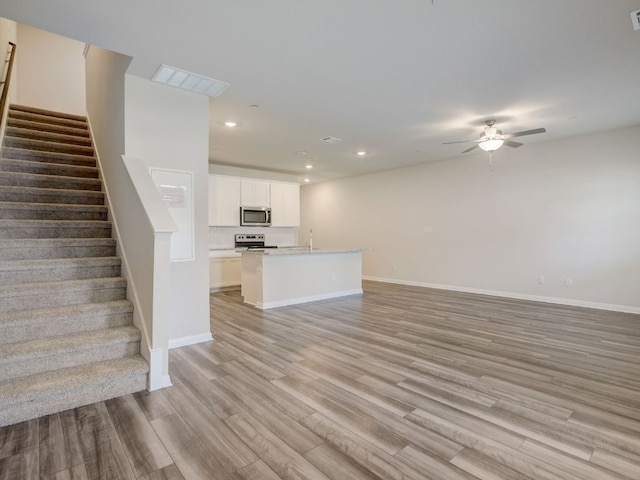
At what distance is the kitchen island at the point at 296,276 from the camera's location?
18.0ft

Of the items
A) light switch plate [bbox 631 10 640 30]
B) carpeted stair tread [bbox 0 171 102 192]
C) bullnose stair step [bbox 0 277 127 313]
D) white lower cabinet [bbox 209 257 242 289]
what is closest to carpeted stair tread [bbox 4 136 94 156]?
carpeted stair tread [bbox 0 171 102 192]

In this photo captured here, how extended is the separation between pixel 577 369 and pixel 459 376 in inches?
44.1

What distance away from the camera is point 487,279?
21.6 ft

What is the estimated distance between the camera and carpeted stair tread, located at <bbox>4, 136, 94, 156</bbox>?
14.2 ft

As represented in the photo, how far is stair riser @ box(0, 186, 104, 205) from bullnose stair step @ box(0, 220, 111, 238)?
1.59 ft

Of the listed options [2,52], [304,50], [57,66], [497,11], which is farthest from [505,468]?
[57,66]

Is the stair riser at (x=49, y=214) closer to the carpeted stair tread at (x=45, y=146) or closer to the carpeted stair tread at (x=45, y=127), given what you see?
the carpeted stair tread at (x=45, y=146)

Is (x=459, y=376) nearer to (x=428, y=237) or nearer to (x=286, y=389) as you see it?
(x=286, y=389)

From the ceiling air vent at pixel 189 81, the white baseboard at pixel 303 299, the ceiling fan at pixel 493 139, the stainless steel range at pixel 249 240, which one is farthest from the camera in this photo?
the stainless steel range at pixel 249 240

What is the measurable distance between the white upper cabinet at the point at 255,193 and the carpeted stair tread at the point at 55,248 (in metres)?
4.30

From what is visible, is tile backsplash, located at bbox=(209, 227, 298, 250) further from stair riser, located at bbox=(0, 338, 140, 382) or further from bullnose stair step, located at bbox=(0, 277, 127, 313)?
stair riser, located at bbox=(0, 338, 140, 382)

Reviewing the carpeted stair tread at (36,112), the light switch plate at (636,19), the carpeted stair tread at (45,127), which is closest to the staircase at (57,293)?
the carpeted stair tread at (45,127)

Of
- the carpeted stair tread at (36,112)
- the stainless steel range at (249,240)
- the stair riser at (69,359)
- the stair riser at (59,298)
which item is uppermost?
the carpeted stair tread at (36,112)

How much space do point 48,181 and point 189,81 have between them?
2.24 metres
